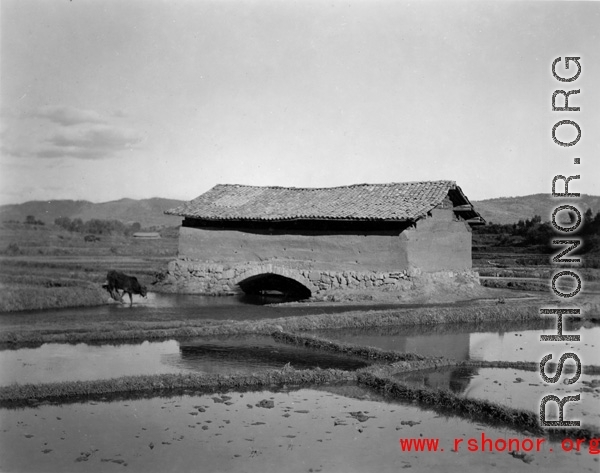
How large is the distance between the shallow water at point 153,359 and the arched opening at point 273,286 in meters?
12.5

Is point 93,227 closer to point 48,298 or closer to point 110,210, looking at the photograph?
point 110,210

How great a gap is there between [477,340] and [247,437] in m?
9.64

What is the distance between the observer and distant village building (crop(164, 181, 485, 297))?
79.4 ft

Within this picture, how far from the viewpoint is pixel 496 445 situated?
7977 mm

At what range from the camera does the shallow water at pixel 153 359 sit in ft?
37.8

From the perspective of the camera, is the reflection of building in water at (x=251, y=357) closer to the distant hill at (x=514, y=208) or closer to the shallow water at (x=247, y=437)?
the shallow water at (x=247, y=437)

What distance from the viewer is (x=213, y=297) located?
1006 inches

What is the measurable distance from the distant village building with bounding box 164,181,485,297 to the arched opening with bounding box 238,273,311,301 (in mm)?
46

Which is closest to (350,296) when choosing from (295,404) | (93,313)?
(93,313)

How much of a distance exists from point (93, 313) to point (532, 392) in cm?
1271

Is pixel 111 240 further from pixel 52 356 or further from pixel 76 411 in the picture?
pixel 76 411

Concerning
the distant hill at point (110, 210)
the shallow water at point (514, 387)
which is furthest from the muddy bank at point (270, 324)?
the distant hill at point (110, 210)

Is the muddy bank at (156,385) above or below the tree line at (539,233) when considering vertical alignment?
below

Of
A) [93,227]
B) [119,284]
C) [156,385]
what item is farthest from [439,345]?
[93,227]
